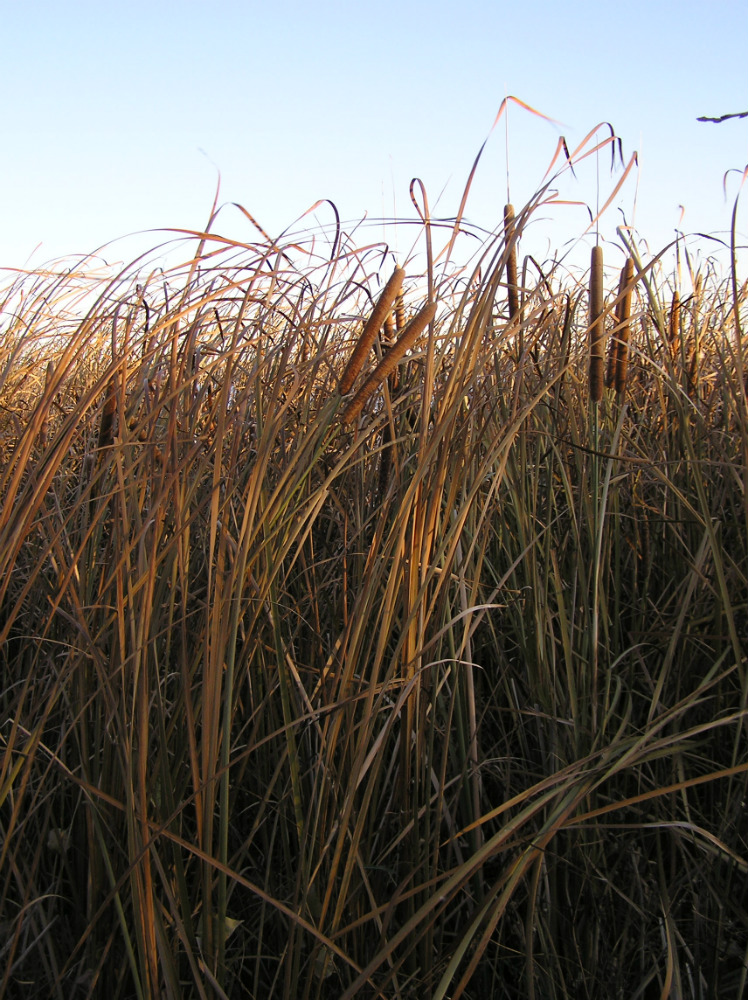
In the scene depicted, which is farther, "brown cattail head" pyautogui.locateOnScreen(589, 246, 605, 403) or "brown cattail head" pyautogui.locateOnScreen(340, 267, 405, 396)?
"brown cattail head" pyautogui.locateOnScreen(589, 246, 605, 403)

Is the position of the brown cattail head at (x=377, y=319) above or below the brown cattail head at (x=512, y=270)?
below

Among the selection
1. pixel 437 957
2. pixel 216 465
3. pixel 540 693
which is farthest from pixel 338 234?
pixel 437 957

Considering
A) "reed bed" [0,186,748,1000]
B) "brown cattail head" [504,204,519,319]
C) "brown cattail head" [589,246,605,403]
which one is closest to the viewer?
"reed bed" [0,186,748,1000]

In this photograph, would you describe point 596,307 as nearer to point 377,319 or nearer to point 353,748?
point 377,319

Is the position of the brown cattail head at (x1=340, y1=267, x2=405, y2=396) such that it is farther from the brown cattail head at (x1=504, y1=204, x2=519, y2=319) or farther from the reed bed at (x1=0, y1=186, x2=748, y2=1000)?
the brown cattail head at (x1=504, y1=204, x2=519, y2=319)

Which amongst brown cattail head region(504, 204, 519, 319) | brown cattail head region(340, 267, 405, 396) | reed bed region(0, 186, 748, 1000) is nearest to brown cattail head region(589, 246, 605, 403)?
reed bed region(0, 186, 748, 1000)

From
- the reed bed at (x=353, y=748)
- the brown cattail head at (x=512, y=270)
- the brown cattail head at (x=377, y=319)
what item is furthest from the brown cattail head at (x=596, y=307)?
the brown cattail head at (x=377, y=319)

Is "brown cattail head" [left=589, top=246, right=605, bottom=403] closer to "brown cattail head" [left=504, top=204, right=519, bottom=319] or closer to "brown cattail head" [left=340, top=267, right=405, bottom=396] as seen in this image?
"brown cattail head" [left=504, top=204, right=519, bottom=319]

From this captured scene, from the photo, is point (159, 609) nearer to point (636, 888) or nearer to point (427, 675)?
point (427, 675)

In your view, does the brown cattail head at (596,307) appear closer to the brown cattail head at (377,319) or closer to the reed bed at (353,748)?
the reed bed at (353,748)

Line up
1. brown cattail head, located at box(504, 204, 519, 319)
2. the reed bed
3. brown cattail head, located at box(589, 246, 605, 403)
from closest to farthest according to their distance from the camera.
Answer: the reed bed, brown cattail head, located at box(504, 204, 519, 319), brown cattail head, located at box(589, 246, 605, 403)

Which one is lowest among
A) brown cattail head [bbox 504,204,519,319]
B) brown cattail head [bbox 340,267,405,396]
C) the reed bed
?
the reed bed

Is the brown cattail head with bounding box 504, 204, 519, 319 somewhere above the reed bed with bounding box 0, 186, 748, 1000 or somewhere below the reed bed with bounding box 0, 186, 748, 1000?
above

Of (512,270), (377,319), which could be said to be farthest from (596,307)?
(377,319)
